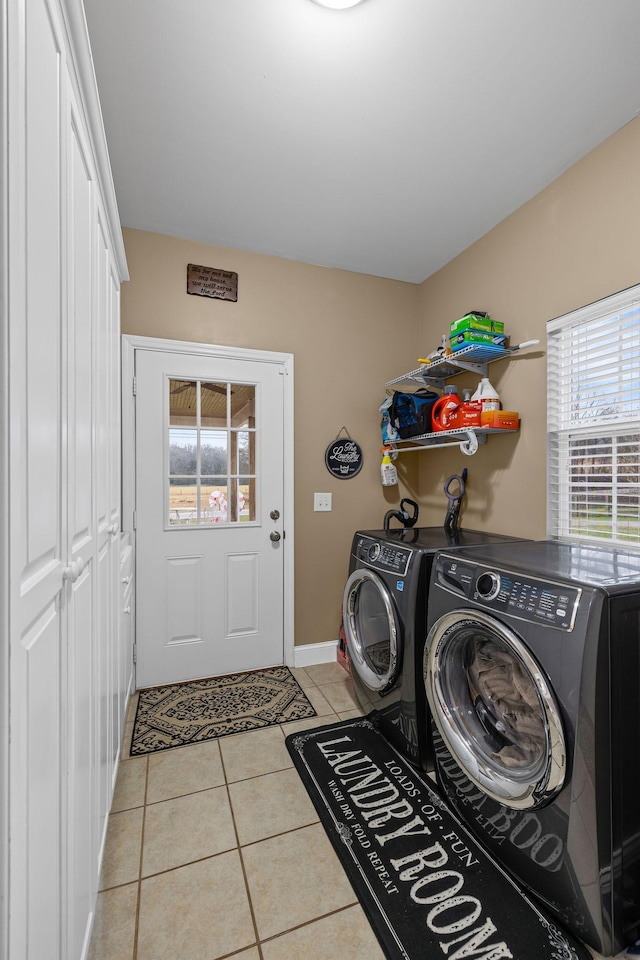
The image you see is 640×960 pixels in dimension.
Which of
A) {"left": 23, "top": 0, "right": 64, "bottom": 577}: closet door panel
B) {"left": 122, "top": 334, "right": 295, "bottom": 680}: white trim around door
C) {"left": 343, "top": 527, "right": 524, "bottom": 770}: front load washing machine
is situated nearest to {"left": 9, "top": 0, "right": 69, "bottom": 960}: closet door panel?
{"left": 23, "top": 0, "right": 64, "bottom": 577}: closet door panel

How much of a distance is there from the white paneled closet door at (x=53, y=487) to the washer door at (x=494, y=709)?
3.76ft

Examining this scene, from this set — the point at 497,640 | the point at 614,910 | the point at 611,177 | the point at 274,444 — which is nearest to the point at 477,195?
the point at 611,177

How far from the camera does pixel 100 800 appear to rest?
4.31 feet

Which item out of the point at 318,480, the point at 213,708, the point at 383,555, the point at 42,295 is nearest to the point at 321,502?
the point at 318,480

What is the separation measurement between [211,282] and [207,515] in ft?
4.70

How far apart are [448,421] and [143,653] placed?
2232 mm

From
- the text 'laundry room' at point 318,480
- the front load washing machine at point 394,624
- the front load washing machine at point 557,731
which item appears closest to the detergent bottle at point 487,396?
the text 'laundry room' at point 318,480

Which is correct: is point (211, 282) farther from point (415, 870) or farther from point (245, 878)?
point (415, 870)

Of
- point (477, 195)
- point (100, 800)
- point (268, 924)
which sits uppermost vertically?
point (477, 195)

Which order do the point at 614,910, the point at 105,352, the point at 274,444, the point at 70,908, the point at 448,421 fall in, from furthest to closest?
the point at 274,444, the point at 448,421, the point at 105,352, the point at 614,910, the point at 70,908

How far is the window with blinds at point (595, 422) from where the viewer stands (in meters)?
1.84

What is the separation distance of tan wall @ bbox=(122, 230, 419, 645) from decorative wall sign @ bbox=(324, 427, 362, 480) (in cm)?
4

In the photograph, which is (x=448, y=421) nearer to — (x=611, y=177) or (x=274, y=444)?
(x=274, y=444)

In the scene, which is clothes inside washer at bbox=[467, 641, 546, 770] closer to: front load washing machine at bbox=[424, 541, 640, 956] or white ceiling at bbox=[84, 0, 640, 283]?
front load washing machine at bbox=[424, 541, 640, 956]
